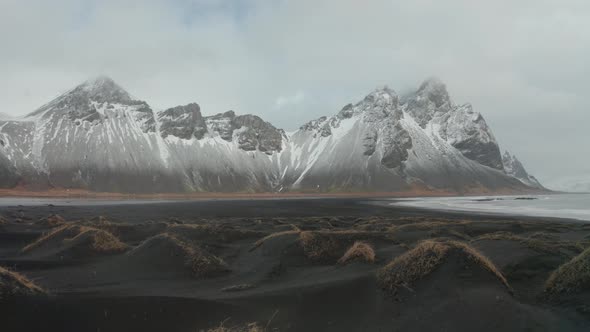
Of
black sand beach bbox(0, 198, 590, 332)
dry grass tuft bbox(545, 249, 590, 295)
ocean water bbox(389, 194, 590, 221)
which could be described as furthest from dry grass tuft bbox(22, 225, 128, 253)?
ocean water bbox(389, 194, 590, 221)

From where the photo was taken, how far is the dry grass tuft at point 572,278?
1628 centimetres

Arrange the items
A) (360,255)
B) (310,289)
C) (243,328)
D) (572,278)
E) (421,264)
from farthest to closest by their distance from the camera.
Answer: (360,255) → (310,289) → (421,264) → (572,278) → (243,328)

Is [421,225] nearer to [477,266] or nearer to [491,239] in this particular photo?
[491,239]

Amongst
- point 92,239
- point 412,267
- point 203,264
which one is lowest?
point 203,264

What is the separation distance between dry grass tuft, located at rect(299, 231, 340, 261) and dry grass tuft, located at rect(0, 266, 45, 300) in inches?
660

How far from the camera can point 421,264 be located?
18516 mm

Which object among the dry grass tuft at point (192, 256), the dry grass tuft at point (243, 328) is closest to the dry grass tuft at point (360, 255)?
the dry grass tuft at point (192, 256)

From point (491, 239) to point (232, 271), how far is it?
1934 centimetres

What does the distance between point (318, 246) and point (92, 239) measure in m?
19.1

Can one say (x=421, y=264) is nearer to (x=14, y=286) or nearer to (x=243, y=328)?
(x=243, y=328)

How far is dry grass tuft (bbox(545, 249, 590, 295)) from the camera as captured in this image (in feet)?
53.4

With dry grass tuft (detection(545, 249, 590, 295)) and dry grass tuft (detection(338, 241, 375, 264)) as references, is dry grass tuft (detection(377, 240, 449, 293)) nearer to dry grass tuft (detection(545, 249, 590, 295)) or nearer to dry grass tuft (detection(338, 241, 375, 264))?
dry grass tuft (detection(545, 249, 590, 295))

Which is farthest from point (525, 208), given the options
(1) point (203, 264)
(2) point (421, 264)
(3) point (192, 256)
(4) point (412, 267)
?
(3) point (192, 256)

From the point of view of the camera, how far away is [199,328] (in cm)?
1536
